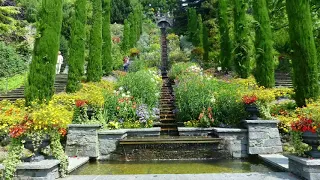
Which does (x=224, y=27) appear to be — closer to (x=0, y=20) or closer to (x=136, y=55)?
(x=136, y=55)

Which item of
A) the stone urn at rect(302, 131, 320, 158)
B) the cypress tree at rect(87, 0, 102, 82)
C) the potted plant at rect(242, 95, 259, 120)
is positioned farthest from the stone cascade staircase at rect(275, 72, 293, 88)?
the stone urn at rect(302, 131, 320, 158)

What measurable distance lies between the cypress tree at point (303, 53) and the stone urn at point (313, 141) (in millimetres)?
3620

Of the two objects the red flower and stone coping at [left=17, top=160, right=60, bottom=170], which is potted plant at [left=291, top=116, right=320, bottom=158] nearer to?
stone coping at [left=17, top=160, right=60, bottom=170]

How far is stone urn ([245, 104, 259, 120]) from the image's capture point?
8727mm

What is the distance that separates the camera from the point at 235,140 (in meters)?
8.09

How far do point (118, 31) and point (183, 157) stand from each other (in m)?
31.4

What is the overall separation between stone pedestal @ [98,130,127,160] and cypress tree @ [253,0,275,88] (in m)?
6.84

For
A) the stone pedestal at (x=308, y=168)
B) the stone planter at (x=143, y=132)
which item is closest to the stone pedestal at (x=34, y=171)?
the stone planter at (x=143, y=132)

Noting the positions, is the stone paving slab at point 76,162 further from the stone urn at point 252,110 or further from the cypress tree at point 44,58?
the stone urn at point 252,110

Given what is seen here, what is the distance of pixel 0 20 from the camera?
21.3 m

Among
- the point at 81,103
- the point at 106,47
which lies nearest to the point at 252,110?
the point at 81,103

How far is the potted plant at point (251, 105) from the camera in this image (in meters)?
8.52

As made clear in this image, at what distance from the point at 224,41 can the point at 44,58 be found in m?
12.8

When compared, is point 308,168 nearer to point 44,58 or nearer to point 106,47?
point 44,58
